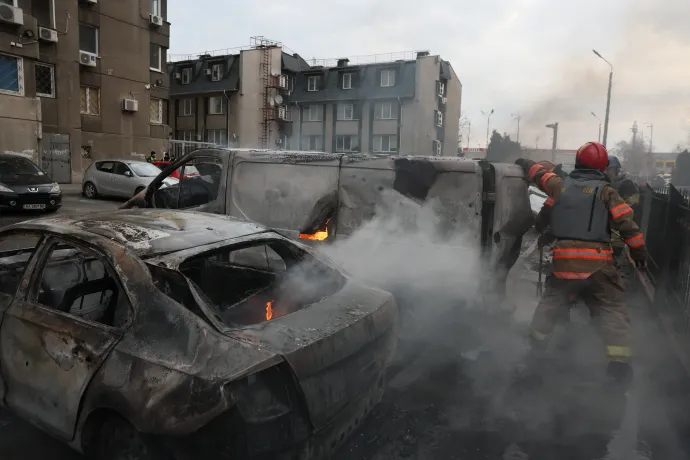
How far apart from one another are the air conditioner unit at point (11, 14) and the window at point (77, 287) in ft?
57.6

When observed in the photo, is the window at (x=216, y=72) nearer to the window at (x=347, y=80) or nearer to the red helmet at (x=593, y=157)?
the window at (x=347, y=80)

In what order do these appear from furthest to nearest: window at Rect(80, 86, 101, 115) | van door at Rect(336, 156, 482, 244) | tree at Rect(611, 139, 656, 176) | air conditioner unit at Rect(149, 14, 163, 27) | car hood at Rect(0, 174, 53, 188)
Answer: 1. tree at Rect(611, 139, 656, 176)
2. air conditioner unit at Rect(149, 14, 163, 27)
3. window at Rect(80, 86, 101, 115)
4. car hood at Rect(0, 174, 53, 188)
5. van door at Rect(336, 156, 482, 244)

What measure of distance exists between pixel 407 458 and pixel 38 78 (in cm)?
2122

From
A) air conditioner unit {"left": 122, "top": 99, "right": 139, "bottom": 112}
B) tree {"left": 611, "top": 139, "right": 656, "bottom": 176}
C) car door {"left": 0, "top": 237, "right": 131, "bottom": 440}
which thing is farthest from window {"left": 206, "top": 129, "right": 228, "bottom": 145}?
car door {"left": 0, "top": 237, "right": 131, "bottom": 440}

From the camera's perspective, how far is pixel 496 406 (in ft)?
11.9

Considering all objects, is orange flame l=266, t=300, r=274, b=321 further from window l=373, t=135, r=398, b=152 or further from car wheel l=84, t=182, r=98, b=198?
window l=373, t=135, r=398, b=152

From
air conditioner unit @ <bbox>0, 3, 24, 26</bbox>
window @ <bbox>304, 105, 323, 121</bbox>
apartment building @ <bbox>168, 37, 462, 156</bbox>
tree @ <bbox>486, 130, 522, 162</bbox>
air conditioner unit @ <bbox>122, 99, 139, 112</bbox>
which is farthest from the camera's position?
window @ <bbox>304, 105, 323, 121</bbox>

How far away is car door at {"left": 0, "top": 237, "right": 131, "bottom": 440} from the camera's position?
2.44 m

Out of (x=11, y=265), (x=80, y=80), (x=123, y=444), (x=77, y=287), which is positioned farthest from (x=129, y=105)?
(x=123, y=444)

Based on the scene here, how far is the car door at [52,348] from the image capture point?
2439mm

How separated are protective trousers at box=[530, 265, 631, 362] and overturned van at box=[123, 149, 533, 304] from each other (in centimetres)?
67

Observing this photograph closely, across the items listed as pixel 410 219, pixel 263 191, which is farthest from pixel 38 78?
pixel 410 219

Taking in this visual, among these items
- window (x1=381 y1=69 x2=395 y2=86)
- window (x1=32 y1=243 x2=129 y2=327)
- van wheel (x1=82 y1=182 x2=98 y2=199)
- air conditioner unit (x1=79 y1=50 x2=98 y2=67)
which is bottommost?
van wheel (x1=82 y1=182 x2=98 y2=199)

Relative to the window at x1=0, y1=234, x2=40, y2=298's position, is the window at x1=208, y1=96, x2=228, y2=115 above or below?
above
